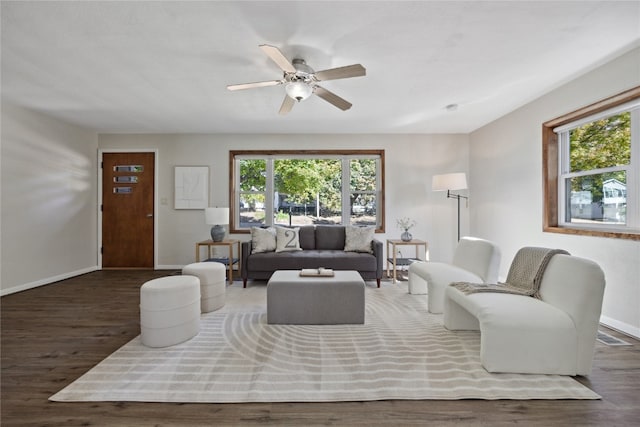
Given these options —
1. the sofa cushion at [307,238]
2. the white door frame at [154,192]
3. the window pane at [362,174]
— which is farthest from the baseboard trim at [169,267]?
the window pane at [362,174]

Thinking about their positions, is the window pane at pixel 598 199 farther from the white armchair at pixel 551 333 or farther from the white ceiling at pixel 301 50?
the white armchair at pixel 551 333

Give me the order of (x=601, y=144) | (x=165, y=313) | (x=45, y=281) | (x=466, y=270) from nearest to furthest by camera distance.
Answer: (x=165, y=313), (x=601, y=144), (x=466, y=270), (x=45, y=281)

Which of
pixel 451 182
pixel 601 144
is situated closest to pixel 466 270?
pixel 451 182

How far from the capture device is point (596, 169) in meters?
3.01

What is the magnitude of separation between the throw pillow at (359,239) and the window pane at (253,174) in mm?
1911

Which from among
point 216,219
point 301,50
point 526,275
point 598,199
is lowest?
point 526,275

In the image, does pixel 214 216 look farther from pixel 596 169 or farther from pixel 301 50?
pixel 596 169

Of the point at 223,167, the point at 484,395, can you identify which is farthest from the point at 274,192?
the point at 484,395

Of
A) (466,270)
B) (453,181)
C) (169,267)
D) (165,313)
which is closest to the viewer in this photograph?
(165,313)

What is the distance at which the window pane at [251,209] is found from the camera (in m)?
5.38

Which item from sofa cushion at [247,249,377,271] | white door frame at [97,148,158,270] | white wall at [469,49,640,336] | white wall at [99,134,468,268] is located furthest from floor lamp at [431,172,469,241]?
white door frame at [97,148,158,270]

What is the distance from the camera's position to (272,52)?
2068 mm

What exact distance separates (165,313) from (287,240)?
2228 mm

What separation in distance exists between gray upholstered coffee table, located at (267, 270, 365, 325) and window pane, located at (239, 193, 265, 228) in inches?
111
